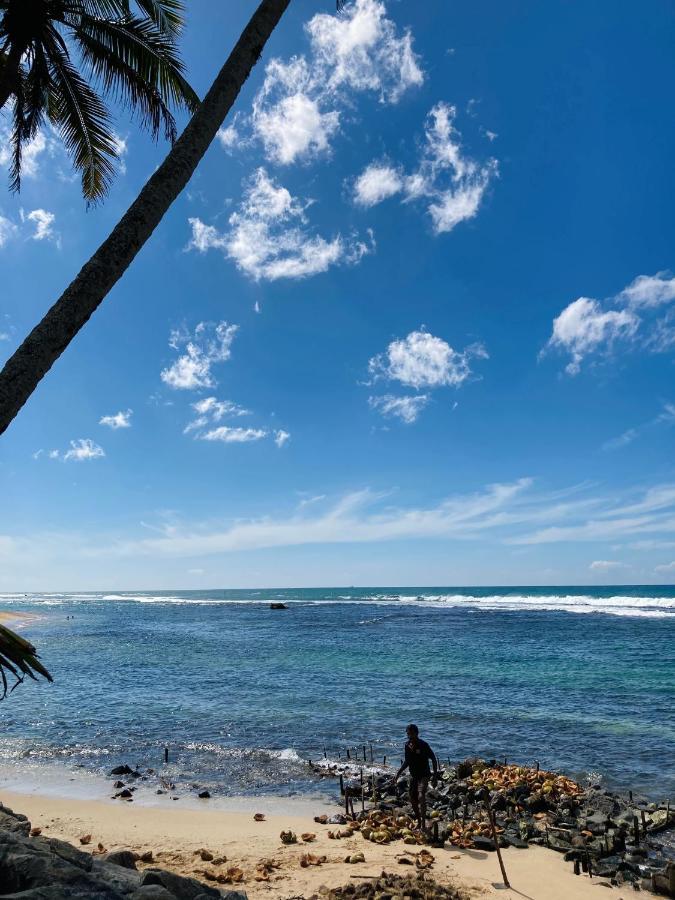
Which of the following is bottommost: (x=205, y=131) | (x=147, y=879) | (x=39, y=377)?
(x=147, y=879)

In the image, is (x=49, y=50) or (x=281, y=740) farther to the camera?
(x=281, y=740)

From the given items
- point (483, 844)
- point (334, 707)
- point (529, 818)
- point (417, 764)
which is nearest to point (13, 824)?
point (417, 764)

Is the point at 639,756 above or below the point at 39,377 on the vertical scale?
below

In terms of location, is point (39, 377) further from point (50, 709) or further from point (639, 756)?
point (50, 709)

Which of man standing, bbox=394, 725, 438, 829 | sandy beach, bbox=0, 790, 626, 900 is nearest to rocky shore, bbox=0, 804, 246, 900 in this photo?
sandy beach, bbox=0, 790, 626, 900

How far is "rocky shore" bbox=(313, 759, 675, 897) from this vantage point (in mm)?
9875

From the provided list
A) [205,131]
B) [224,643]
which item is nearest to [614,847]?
[205,131]

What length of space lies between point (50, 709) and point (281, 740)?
1077cm

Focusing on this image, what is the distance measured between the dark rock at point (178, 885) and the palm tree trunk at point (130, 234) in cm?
560

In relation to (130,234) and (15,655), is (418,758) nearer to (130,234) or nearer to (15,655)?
(15,655)

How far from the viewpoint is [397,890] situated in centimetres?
784

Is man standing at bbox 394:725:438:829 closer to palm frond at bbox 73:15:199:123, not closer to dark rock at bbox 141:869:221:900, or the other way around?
dark rock at bbox 141:869:221:900

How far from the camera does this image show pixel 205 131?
5871 mm

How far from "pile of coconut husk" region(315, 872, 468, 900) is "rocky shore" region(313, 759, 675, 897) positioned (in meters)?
1.19
